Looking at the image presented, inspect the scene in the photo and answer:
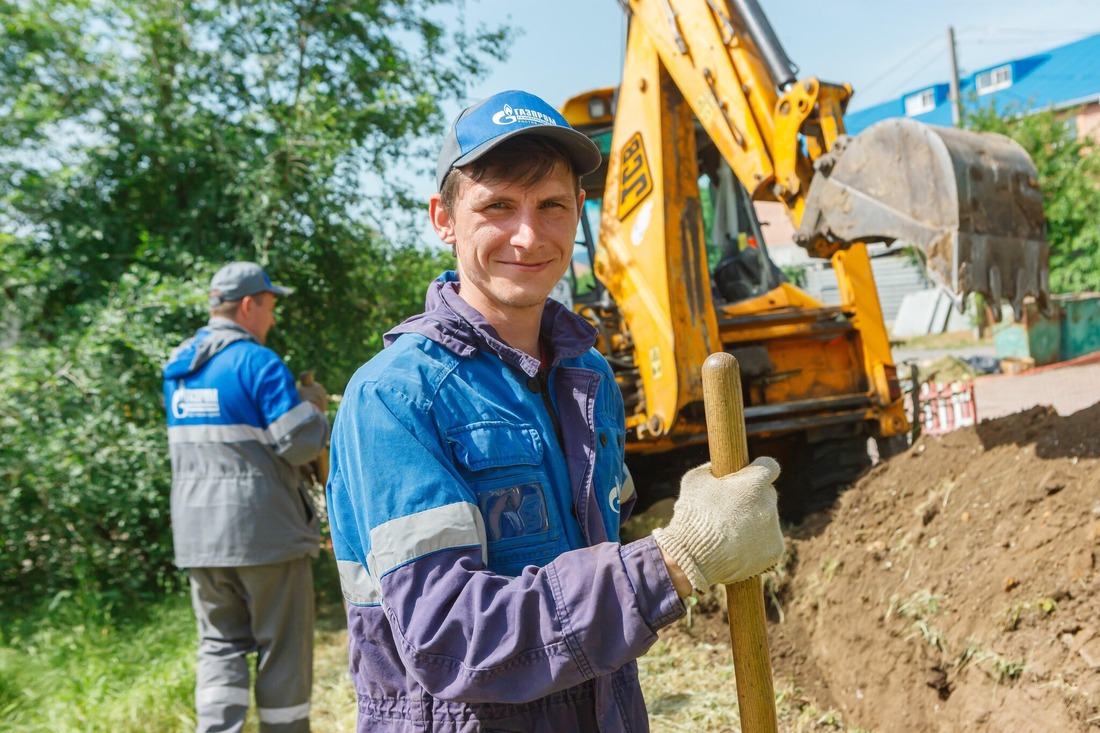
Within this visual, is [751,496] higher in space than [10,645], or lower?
higher

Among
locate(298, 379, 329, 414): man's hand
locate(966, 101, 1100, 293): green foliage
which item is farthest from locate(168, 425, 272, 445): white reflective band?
locate(966, 101, 1100, 293): green foliage

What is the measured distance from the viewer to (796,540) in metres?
4.95

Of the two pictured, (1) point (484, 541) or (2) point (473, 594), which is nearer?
(2) point (473, 594)

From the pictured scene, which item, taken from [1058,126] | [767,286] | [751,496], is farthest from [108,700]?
[1058,126]

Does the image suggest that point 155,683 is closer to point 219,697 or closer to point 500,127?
point 219,697

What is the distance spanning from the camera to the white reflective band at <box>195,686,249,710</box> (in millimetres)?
3803

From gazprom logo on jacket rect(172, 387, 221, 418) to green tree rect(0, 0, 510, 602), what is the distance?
176cm

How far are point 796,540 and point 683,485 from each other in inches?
144

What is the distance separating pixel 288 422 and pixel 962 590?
2.93 meters

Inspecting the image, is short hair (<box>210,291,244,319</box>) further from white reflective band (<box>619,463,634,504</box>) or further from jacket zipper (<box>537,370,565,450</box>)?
jacket zipper (<box>537,370,565,450</box>)

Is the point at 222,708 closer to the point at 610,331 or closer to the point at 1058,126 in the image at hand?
the point at 610,331

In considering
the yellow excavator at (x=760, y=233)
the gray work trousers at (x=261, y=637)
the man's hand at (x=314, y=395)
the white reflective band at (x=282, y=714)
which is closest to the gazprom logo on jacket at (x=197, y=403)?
the man's hand at (x=314, y=395)

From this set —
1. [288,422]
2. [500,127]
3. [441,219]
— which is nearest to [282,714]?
[288,422]

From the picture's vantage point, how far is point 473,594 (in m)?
1.33
